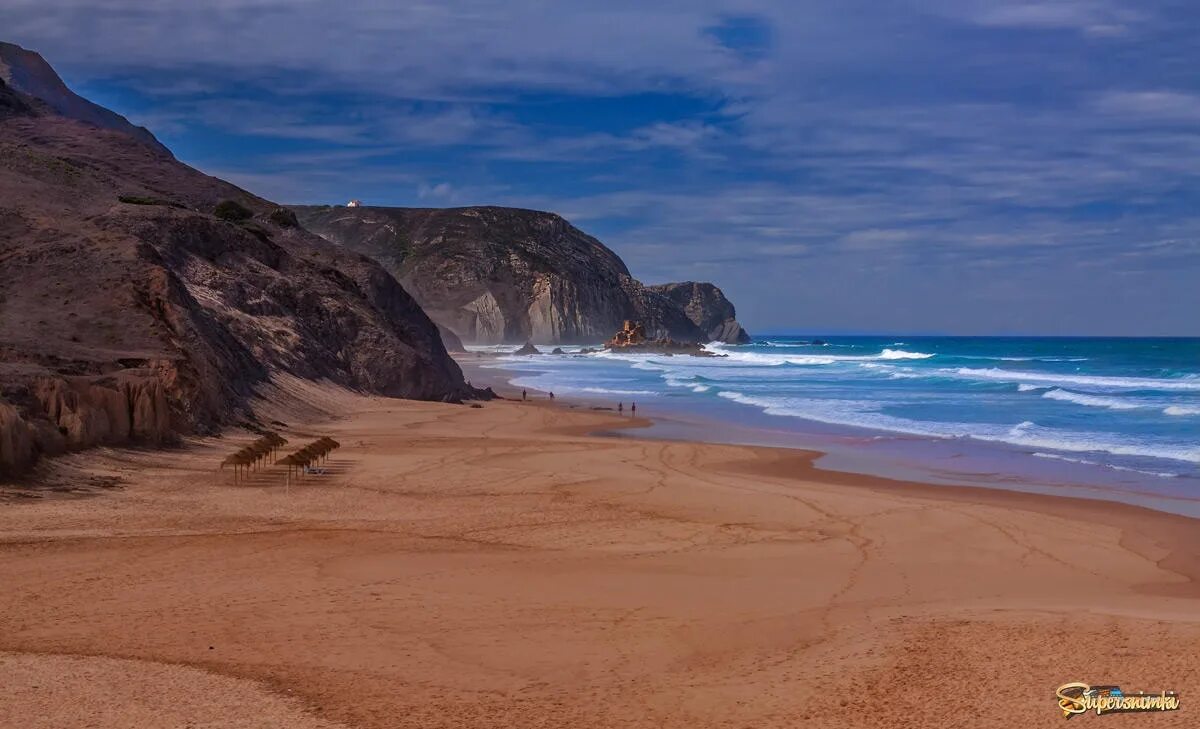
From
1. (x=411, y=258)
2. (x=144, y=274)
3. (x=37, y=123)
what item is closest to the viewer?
(x=144, y=274)

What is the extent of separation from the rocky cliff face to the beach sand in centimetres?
13937

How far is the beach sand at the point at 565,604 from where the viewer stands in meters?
6.82

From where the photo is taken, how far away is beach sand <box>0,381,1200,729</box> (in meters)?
6.82

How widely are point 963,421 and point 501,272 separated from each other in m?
92.6

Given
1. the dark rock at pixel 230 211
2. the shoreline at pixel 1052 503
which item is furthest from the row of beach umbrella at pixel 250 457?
the dark rock at pixel 230 211

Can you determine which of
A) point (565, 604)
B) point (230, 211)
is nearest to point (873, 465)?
point (565, 604)

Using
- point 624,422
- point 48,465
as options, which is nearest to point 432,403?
point 624,422

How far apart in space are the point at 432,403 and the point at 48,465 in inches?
721

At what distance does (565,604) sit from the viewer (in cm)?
936

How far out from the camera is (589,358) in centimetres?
8619

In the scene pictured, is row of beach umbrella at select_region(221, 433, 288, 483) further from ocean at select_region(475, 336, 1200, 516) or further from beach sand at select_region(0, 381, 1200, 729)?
ocean at select_region(475, 336, 1200, 516)

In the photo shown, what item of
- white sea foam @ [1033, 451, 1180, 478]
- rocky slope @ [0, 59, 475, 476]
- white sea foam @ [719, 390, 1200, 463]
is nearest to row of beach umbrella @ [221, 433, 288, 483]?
rocky slope @ [0, 59, 475, 476]

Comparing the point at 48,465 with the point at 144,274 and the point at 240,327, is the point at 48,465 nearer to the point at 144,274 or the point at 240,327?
the point at 144,274

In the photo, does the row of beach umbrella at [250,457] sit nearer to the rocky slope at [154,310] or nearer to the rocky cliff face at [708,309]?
the rocky slope at [154,310]
